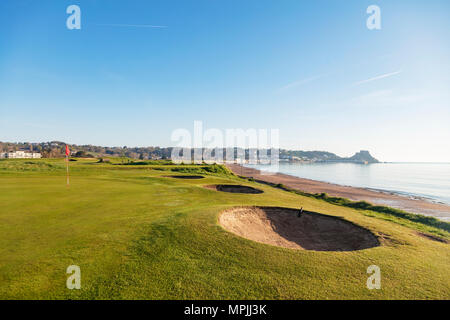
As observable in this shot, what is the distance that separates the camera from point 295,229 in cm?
1334

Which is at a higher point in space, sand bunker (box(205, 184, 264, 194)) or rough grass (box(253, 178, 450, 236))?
sand bunker (box(205, 184, 264, 194))

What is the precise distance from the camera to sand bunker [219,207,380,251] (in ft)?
36.0

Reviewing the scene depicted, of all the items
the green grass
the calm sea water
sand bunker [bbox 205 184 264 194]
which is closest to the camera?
the green grass

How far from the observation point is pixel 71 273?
6043mm

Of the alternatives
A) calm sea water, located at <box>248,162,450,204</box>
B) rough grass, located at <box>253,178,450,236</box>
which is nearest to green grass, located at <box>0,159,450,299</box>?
rough grass, located at <box>253,178,450,236</box>

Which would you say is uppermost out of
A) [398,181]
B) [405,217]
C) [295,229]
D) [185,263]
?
[185,263]

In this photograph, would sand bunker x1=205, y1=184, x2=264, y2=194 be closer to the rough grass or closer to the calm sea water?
the rough grass

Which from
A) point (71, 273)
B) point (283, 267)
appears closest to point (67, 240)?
point (71, 273)

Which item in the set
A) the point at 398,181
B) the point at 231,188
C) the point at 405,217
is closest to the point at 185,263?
the point at 231,188

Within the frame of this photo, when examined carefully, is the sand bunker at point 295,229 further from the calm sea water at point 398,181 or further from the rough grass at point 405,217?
the calm sea water at point 398,181

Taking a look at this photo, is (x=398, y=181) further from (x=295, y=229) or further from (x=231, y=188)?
(x=295, y=229)

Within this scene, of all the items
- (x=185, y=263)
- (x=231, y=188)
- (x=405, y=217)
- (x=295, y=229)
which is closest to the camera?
(x=185, y=263)
